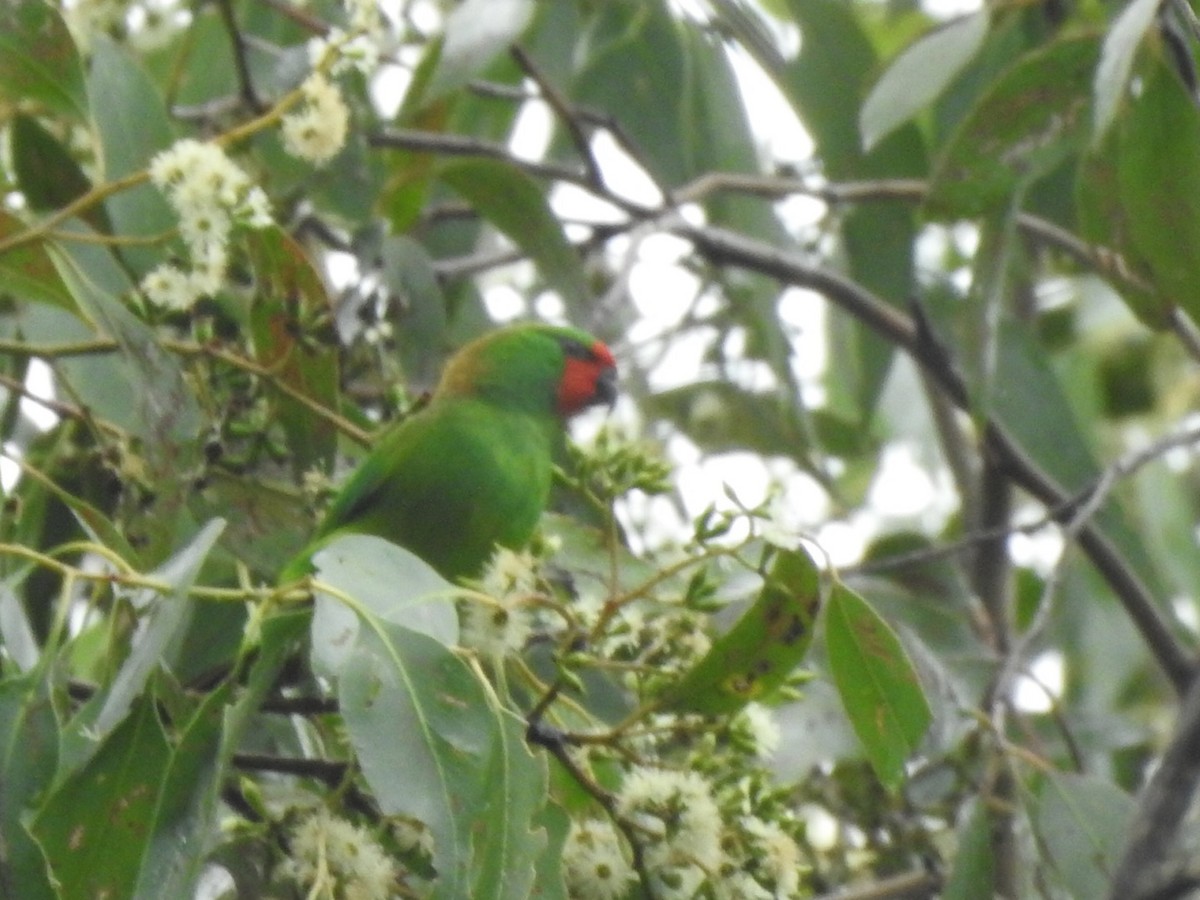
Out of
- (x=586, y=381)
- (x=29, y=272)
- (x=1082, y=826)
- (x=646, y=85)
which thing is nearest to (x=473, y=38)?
(x=586, y=381)

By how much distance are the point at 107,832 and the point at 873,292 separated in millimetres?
2150

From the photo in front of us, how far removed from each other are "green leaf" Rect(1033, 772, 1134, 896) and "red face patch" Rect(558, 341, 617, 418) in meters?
1.16

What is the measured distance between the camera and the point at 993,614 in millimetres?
3738

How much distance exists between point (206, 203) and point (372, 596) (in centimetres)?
70

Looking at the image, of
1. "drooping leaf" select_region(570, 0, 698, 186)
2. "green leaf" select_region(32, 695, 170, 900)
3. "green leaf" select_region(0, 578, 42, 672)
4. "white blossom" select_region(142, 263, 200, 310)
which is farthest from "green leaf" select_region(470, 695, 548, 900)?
"drooping leaf" select_region(570, 0, 698, 186)

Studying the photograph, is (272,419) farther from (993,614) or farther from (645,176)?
(993,614)

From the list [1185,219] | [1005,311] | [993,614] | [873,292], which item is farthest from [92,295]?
[1005,311]

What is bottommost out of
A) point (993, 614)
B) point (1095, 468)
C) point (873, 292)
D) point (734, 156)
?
point (993, 614)

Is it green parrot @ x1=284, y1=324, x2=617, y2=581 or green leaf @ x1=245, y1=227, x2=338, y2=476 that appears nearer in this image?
green leaf @ x1=245, y1=227, x2=338, y2=476

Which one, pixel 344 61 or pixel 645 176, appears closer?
pixel 344 61

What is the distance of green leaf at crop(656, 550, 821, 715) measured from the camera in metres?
2.01

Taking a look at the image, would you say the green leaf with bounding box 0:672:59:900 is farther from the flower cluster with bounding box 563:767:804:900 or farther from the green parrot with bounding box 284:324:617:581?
the green parrot with bounding box 284:324:617:581

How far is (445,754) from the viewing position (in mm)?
1759

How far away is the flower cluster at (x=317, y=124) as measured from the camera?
2.37 meters
